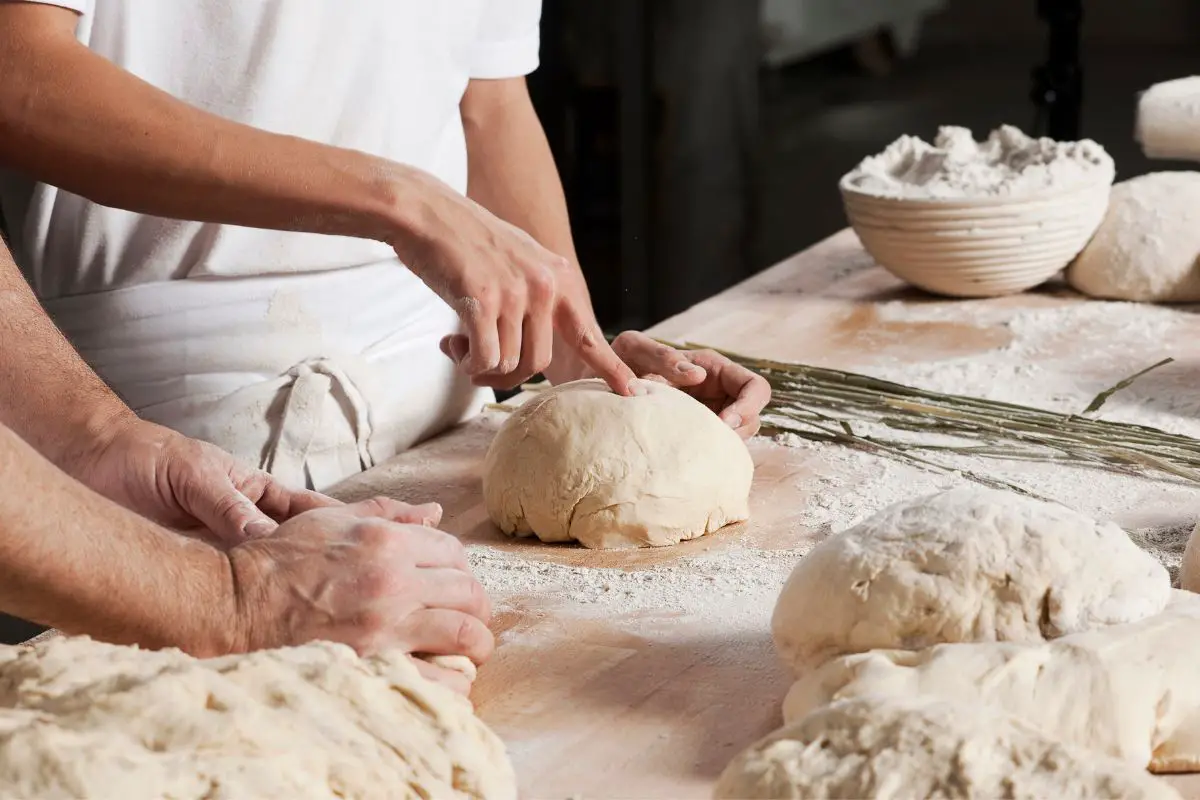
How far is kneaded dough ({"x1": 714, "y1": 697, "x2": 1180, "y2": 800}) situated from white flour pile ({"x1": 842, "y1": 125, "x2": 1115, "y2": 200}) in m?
1.76

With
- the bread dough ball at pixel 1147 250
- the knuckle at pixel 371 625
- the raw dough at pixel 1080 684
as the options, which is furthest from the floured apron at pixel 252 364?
the bread dough ball at pixel 1147 250

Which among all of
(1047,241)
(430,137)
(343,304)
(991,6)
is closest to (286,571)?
(343,304)

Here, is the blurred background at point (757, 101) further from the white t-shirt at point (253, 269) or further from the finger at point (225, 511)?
the finger at point (225, 511)

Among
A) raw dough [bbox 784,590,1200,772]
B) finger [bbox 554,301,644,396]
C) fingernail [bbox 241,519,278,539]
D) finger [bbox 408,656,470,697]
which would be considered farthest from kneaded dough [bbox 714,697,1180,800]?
finger [bbox 554,301,644,396]

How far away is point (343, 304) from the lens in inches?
85.4

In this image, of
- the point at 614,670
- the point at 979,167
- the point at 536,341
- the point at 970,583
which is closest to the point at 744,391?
the point at 536,341

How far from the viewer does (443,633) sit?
1.42 meters

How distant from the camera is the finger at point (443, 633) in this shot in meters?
1.40

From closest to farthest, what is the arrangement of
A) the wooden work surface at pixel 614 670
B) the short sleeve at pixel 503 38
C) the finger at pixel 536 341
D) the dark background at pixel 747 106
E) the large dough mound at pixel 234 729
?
the large dough mound at pixel 234 729, the wooden work surface at pixel 614 670, the finger at pixel 536 341, the short sleeve at pixel 503 38, the dark background at pixel 747 106

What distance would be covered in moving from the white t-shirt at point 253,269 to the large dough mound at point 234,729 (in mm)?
901

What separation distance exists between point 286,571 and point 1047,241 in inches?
75.7

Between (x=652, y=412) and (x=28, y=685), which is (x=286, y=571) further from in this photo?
(x=652, y=412)

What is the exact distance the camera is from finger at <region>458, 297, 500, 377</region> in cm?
168

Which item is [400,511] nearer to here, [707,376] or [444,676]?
[444,676]
